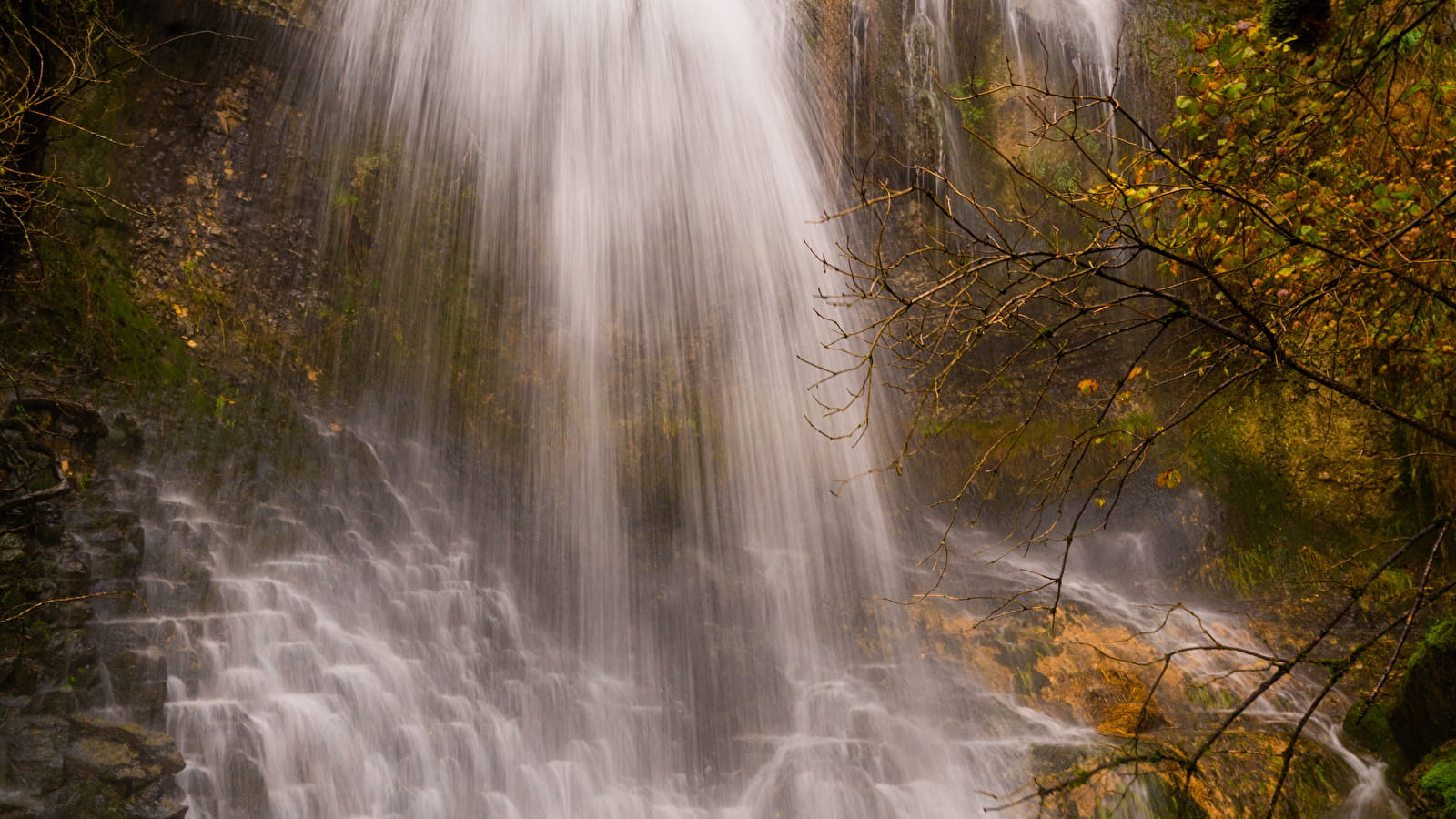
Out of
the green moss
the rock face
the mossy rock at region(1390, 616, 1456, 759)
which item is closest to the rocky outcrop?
the mossy rock at region(1390, 616, 1456, 759)

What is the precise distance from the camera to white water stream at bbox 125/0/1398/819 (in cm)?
613

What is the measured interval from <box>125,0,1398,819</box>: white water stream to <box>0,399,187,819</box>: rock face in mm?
396

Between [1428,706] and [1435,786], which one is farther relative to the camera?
[1428,706]

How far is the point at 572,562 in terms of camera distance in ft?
27.2

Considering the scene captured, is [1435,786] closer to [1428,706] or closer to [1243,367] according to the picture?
[1428,706]

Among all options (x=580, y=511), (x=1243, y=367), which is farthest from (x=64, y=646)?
(x=1243, y=367)

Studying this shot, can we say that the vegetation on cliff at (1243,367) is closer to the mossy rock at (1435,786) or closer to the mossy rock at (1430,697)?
the mossy rock at (1430,697)

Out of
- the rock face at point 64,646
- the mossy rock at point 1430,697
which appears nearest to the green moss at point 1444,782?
the mossy rock at point 1430,697

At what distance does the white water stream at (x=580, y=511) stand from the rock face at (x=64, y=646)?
40 centimetres

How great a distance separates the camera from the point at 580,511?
8.69m

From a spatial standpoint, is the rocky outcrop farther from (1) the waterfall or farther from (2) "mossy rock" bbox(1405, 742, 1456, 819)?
(1) the waterfall

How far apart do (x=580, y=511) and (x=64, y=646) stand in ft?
14.4

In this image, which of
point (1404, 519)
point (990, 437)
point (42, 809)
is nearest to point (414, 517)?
point (42, 809)

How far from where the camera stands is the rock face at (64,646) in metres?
4.46
